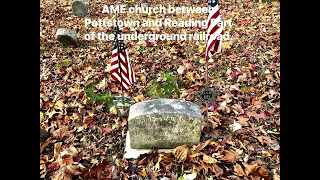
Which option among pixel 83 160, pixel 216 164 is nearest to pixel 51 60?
pixel 83 160

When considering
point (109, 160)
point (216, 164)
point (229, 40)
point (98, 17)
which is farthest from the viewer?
point (98, 17)

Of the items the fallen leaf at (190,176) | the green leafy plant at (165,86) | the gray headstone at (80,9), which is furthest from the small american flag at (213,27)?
the gray headstone at (80,9)

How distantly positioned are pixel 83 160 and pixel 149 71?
302 centimetres

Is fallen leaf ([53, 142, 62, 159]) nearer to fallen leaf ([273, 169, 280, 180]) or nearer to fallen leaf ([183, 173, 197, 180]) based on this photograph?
fallen leaf ([183, 173, 197, 180])

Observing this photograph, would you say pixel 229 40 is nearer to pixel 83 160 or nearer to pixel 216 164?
pixel 216 164

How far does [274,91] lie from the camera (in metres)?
5.93

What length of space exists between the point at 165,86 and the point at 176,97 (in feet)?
1.59

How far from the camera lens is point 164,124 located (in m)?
4.41

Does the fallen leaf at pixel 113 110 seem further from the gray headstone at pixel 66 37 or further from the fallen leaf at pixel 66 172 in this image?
the gray headstone at pixel 66 37

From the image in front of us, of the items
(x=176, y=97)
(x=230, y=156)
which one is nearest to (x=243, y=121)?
(x=230, y=156)

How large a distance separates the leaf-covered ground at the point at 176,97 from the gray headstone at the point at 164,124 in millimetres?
166

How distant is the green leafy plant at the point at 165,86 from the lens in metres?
6.28

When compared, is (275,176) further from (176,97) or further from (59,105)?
(59,105)

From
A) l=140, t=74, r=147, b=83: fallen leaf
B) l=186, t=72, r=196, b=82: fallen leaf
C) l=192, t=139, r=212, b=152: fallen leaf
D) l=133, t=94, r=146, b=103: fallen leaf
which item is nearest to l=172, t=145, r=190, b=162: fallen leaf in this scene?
l=192, t=139, r=212, b=152: fallen leaf
